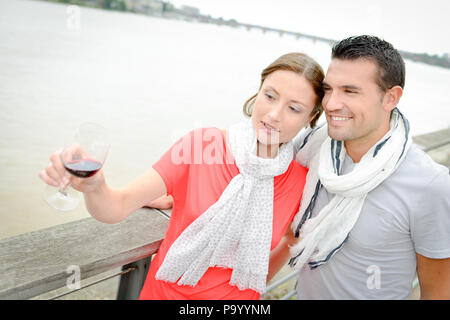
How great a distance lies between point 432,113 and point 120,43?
58.6 feet

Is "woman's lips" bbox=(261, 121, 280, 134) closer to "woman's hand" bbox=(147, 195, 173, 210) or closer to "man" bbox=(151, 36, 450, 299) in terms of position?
"man" bbox=(151, 36, 450, 299)

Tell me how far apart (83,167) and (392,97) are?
1.32 metres

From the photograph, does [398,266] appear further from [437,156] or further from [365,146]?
[437,156]

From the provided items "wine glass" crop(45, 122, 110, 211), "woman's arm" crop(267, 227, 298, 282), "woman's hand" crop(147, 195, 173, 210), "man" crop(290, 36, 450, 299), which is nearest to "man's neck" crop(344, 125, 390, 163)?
"man" crop(290, 36, 450, 299)

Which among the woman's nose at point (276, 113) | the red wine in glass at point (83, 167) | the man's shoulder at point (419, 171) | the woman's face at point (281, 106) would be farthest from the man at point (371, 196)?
the red wine in glass at point (83, 167)

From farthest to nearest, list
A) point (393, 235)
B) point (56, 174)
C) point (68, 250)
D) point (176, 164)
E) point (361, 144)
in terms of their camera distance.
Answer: point (361, 144), point (393, 235), point (176, 164), point (68, 250), point (56, 174)

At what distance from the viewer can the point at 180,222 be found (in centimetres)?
140

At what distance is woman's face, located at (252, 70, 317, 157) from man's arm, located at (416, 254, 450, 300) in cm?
78

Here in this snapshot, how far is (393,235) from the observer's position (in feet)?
4.84

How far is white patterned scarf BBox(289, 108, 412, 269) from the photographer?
1463 millimetres

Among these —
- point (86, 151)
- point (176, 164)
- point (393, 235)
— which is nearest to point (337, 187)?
point (393, 235)

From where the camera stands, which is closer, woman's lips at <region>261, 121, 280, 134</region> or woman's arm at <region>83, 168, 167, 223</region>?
woman's arm at <region>83, 168, 167, 223</region>

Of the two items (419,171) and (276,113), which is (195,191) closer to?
(276,113)
